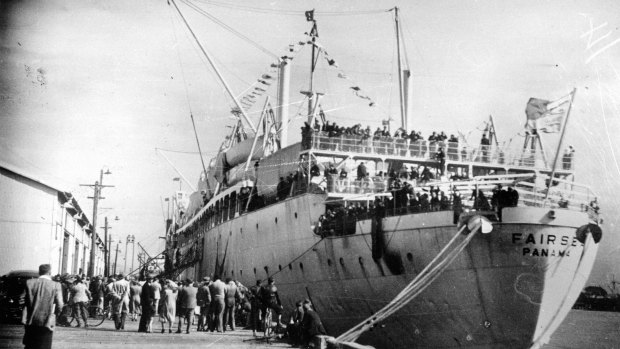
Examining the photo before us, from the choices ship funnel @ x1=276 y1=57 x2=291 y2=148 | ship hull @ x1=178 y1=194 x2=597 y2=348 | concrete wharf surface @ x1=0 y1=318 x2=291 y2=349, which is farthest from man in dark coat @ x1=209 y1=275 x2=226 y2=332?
ship funnel @ x1=276 y1=57 x2=291 y2=148

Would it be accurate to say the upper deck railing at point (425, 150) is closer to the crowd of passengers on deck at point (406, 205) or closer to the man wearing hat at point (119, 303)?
the crowd of passengers on deck at point (406, 205)

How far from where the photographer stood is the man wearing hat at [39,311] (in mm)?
11039

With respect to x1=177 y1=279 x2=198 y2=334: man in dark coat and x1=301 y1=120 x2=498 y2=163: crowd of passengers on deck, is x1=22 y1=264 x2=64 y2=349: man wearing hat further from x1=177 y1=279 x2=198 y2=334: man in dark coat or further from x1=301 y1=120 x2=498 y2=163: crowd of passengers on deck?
x1=301 y1=120 x2=498 y2=163: crowd of passengers on deck

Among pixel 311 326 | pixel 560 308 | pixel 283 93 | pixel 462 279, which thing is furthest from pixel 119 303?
pixel 283 93

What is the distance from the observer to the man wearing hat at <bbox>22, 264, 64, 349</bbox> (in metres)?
11.0

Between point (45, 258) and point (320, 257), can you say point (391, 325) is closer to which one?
point (320, 257)

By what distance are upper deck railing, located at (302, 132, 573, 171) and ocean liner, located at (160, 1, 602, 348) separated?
0.21ft

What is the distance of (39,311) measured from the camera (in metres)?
11.1

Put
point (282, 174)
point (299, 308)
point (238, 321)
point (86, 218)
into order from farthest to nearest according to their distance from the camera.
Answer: point (86, 218) < point (282, 174) < point (238, 321) < point (299, 308)

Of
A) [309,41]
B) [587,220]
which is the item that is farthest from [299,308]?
[309,41]

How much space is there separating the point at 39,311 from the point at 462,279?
1483cm

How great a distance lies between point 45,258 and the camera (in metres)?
38.9

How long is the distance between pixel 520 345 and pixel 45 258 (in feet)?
89.4

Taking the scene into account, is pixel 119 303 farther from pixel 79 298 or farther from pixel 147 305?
pixel 147 305
